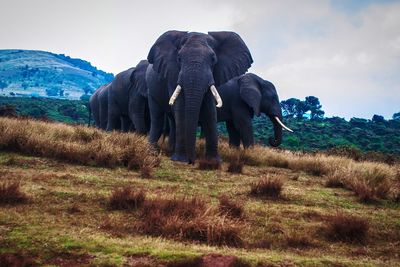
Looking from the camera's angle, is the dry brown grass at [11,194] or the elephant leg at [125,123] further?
the elephant leg at [125,123]

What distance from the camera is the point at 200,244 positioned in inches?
198

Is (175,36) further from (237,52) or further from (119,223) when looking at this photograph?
(119,223)

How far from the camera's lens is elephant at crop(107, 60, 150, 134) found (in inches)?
687

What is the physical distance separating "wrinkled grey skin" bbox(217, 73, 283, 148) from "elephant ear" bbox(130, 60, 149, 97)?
10.0 ft

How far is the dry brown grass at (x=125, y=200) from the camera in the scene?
20.5ft

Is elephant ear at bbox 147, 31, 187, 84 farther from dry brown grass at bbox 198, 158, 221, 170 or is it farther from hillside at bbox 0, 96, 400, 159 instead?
hillside at bbox 0, 96, 400, 159

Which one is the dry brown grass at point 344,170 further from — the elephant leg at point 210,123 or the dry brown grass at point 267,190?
the dry brown grass at point 267,190

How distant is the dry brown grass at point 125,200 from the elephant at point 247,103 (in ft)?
36.1

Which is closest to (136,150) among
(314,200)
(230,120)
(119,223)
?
(314,200)

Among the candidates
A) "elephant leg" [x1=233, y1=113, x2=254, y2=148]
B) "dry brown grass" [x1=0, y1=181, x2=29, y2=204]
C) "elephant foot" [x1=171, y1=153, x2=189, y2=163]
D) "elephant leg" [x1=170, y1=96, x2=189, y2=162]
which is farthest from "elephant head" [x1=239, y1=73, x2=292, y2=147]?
"dry brown grass" [x1=0, y1=181, x2=29, y2=204]

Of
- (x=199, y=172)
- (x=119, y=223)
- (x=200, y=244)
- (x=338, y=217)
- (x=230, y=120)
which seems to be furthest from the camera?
(x=230, y=120)

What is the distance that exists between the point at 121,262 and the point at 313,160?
11073 mm

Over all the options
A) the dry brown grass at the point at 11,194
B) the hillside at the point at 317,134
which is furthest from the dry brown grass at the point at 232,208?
the hillside at the point at 317,134

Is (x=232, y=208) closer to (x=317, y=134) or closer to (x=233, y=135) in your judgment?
(x=233, y=135)
